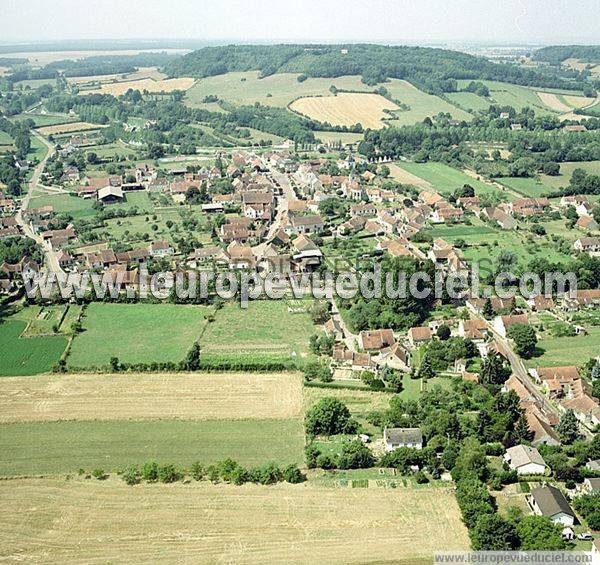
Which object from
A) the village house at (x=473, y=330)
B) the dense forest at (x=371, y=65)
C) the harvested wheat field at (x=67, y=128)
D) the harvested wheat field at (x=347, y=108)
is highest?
the dense forest at (x=371, y=65)

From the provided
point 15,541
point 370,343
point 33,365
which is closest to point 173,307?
point 33,365

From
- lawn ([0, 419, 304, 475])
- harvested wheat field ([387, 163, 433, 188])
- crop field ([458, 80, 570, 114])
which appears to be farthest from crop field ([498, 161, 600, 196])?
lawn ([0, 419, 304, 475])

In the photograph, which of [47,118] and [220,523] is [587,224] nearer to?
[220,523]

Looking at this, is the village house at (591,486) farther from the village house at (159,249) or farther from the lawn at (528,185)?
the lawn at (528,185)

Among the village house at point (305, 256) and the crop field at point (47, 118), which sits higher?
the crop field at point (47, 118)

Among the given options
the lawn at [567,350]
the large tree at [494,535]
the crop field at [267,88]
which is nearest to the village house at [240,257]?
the lawn at [567,350]

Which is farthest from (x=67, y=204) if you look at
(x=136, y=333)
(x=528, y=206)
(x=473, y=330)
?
(x=473, y=330)
